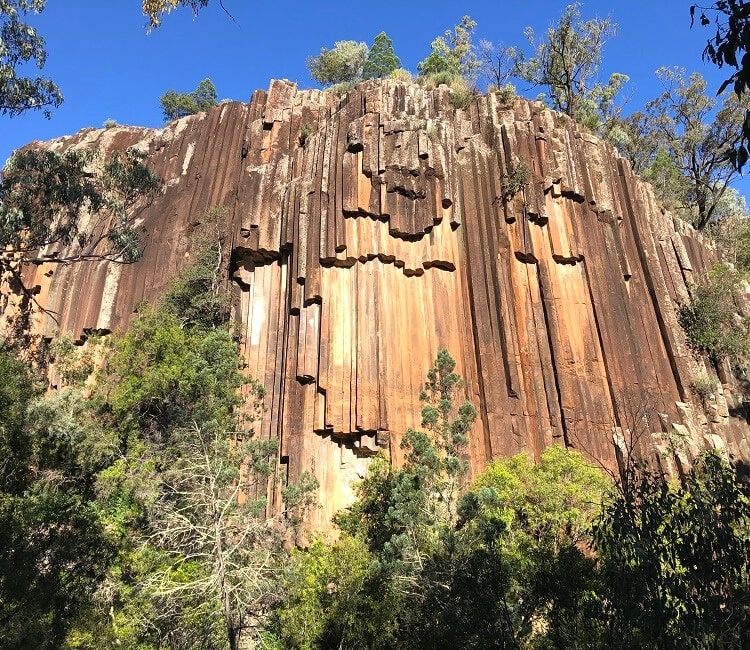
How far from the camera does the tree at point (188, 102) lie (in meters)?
40.2

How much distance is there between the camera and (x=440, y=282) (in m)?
19.7

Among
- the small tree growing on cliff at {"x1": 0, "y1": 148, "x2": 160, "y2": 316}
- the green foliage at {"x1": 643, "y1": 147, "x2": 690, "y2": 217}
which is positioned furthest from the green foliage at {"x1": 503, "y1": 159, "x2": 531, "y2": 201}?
the small tree growing on cliff at {"x1": 0, "y1": 148, "x2": 160, "y2": 316}

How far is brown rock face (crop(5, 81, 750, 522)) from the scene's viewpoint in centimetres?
1755

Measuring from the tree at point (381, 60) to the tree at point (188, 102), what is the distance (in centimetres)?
1133

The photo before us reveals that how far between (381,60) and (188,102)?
13710mm

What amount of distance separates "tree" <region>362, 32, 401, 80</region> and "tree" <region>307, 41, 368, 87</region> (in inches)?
123

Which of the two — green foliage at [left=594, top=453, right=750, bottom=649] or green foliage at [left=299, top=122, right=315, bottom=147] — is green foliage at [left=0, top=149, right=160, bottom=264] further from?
green foliage at [left=594, top=453, right=750, bottom=649]

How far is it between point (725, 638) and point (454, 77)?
24.8 metres

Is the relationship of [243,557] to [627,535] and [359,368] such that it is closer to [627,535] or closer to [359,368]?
[359,368]

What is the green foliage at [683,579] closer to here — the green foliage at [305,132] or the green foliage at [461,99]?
the green foliage at [461,99]

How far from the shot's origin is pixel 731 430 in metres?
19.6

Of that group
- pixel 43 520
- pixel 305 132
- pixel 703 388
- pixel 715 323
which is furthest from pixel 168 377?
pixel 715 323

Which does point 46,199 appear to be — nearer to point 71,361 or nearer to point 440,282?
point 71,361

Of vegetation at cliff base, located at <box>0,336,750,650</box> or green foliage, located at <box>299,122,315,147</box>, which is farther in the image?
green foliage, located at <box>299,122,315,147</box>
